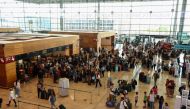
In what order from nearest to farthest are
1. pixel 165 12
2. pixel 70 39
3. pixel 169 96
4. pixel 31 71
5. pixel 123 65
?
A: pixel 169 96 < pixel 31 71 < pixel 123 65 < pixel 70 39 < pixel 165 12


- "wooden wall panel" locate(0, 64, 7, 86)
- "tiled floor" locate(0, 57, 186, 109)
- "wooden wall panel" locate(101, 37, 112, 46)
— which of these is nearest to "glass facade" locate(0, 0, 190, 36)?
"wooden wall panel" locate(101, 37, 112, 46)

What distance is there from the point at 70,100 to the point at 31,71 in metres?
5.49

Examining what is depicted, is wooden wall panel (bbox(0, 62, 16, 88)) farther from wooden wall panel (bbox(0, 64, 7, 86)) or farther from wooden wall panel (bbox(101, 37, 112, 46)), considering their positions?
wooden wall panel (bbox(101, 37, 112, 46))

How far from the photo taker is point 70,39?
21.0m

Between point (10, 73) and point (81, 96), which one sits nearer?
point (81, 96)

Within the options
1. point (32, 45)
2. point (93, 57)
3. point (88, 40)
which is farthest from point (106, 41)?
point (32, 45)

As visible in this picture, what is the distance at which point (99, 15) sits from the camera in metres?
35.3

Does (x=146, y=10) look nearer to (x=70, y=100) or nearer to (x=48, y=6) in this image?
(x=48, y=6)

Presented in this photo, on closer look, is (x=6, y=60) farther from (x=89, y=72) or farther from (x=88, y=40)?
(x=88, y=40)

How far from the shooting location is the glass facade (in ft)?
105

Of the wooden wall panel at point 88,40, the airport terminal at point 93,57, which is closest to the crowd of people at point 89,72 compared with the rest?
the airport terminal at point 93,57

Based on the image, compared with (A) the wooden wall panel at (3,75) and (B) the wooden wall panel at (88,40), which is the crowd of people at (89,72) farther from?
(B) the wooden wall panel at (88,40)

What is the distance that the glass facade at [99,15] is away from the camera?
3212cm

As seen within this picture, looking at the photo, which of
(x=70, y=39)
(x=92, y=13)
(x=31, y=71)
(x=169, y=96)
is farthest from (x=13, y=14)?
(x=169, y=96)
